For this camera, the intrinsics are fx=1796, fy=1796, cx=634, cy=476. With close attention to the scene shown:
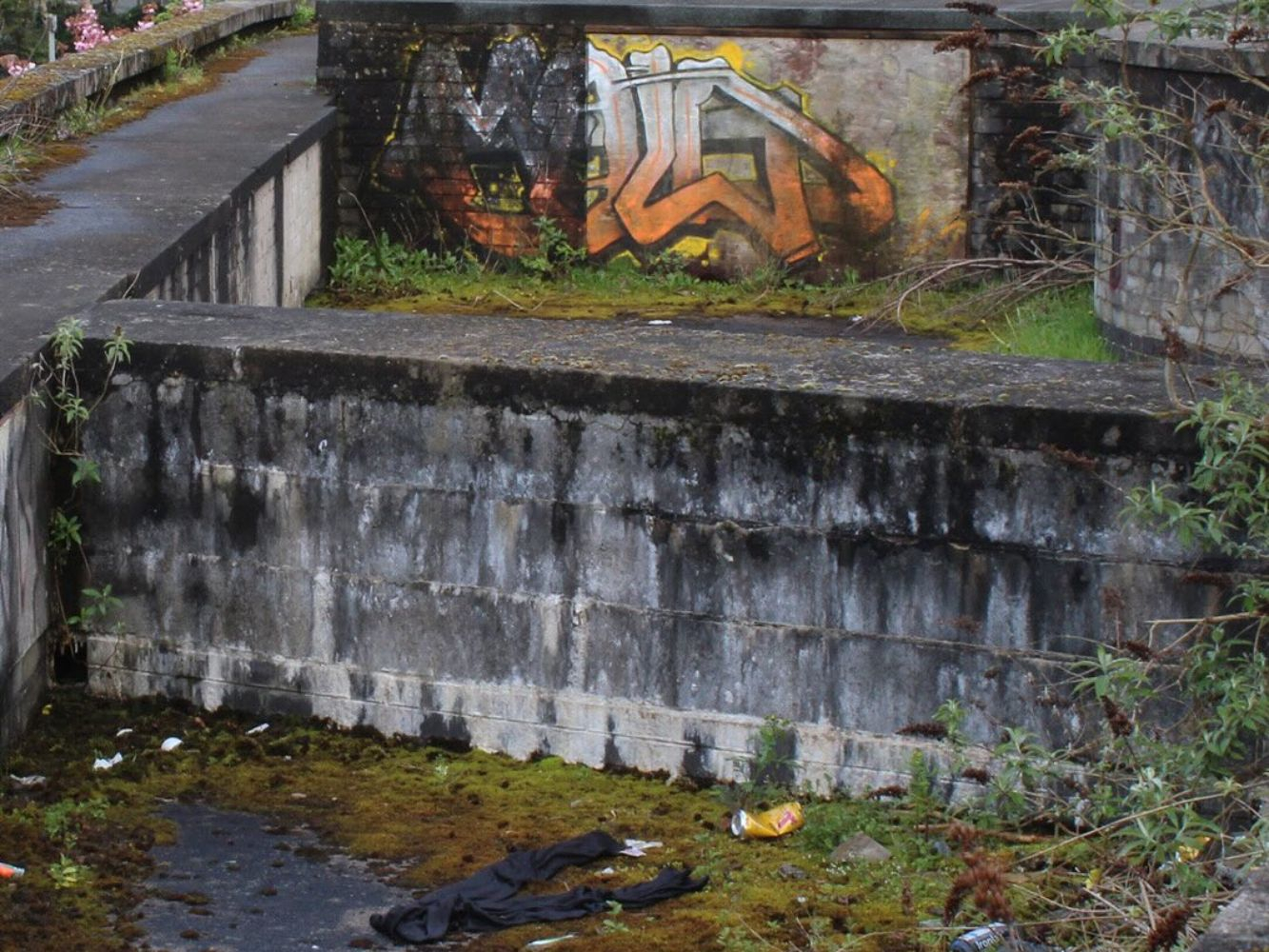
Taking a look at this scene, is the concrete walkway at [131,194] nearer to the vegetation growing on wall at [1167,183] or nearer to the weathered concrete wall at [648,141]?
the weathered concrete wall at [648,141]

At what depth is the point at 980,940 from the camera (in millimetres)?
4527

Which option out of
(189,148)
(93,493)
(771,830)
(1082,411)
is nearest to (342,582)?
(93,493)

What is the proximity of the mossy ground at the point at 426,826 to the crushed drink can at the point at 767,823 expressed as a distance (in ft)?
0.12

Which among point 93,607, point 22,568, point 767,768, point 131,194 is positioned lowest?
point 767,768

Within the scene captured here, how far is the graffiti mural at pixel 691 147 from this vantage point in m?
13.3

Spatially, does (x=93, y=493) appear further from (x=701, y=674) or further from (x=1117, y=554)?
(x=1117, y=554)

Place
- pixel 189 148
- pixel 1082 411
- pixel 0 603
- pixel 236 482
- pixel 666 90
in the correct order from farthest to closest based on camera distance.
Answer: pixel 666 90 < pixel 189 148 < pixel 236 482 < pixel 0 603 < pixel 1082 411

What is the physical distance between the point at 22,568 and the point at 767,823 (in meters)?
2.53

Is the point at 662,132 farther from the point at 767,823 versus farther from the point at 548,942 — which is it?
the point at 548,942

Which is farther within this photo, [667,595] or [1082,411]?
[667,595]

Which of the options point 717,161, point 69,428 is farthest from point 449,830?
point 717,161

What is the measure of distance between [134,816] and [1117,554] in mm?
3018

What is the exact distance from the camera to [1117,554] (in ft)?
17.1

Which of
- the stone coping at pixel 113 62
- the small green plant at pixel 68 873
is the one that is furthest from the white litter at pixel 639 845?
the stone coping at pixel 113 62
